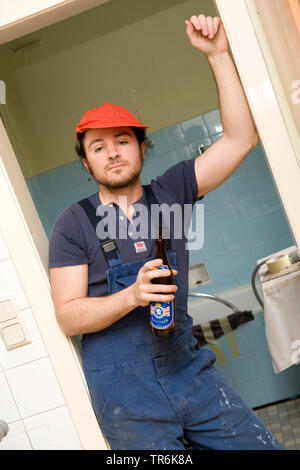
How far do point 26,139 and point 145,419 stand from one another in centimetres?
253

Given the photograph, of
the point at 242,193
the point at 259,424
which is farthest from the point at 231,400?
the point at 242,193

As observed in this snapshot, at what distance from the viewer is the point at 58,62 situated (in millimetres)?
3531

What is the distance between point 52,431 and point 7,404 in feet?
0.56

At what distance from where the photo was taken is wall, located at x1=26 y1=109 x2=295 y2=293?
3.50 meters

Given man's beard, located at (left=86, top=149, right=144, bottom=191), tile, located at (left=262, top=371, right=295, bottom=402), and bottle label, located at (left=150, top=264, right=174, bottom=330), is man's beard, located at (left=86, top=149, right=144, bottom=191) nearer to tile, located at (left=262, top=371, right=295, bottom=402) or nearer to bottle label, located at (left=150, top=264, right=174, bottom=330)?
bottle label, located at (left=150, top=264, right=174, bottom=330)

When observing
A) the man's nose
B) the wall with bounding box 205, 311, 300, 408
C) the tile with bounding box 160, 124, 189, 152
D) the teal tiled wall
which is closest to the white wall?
the man's nose

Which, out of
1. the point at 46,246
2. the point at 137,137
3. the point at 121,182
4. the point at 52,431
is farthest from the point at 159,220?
the point at 52,431

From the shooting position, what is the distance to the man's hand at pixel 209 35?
150cm

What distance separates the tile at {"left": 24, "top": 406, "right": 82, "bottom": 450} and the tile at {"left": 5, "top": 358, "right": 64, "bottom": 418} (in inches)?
1.1

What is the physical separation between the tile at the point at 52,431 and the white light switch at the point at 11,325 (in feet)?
0.83

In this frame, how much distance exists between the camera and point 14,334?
1676mm

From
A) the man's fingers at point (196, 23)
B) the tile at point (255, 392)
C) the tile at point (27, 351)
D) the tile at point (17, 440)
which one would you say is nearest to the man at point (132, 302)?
the man's fingers at point (196, 23)

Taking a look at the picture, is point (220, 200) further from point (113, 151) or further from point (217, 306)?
point (113, 151)

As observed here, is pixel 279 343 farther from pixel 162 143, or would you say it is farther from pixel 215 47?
pixel 162 143
